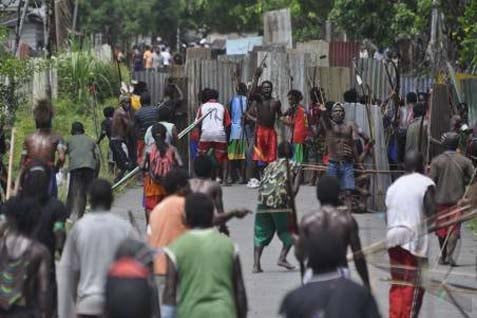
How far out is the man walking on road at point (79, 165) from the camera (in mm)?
16203

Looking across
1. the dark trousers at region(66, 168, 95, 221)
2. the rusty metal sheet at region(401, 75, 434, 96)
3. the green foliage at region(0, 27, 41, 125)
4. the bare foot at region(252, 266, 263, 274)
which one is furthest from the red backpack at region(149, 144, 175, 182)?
the rusty metal sheet at region(401, 75, 434, 96)

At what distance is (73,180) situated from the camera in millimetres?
16703

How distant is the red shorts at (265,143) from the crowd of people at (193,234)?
0.86 m

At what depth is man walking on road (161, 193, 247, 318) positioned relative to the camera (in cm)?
819

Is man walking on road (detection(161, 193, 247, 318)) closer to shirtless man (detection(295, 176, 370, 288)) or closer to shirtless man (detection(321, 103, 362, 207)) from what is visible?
shirtless man (detection(295, 176, 370, 288))

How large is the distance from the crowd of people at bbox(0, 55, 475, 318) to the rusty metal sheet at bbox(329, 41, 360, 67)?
1245 centimetres

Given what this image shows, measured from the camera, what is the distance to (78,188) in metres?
16.7

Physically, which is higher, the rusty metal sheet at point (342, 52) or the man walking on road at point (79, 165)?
the rusty metal sheet at point (342, 52)

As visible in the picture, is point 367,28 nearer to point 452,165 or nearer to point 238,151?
point 238,151

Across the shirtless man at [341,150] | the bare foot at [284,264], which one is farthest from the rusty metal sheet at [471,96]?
the bare foot at [284,264]

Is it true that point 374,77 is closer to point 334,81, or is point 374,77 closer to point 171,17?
point 334,81

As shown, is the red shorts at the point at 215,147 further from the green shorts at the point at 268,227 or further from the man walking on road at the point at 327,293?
the man walking on road at the point at 327,293

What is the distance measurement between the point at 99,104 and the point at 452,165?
16308mm

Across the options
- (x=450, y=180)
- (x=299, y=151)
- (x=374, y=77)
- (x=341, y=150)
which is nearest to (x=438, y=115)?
(x=299, y=151)
